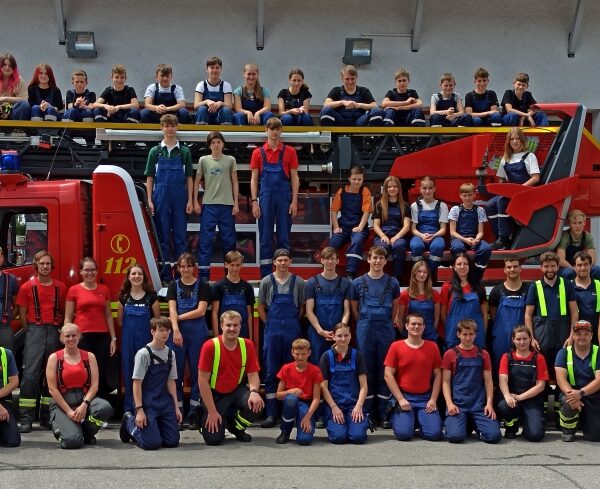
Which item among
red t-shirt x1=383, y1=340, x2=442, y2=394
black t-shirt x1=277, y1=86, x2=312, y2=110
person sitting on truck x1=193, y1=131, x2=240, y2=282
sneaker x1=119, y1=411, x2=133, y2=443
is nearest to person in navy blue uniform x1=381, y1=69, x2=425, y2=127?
black t-shirt x1=277, y1=86, x2=312, y2=110

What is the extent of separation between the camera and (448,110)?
11.0m

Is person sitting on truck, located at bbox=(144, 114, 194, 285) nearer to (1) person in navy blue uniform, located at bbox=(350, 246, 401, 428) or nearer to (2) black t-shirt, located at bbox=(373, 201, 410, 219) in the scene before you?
(2) black t-shirt, located at bbox=(373, 201, 410, 219)

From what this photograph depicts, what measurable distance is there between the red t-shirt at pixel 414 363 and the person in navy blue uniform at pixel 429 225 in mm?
1344

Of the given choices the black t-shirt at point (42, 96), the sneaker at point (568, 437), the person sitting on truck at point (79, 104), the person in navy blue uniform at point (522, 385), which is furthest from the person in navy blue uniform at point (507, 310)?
the black t-shirt at point (42, 96)

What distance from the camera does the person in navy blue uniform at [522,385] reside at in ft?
27.2

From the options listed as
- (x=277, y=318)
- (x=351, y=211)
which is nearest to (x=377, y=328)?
(x=277, y=318)

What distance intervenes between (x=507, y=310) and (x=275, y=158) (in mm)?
2891

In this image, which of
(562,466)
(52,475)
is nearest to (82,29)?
(52,475)

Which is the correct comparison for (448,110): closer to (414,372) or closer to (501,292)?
(501,292)

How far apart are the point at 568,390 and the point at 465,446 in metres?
1.15

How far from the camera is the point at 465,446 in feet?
26.0

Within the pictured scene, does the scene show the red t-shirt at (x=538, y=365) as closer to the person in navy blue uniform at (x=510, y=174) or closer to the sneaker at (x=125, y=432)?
the person in navy blue uniform at (x=510, y=174)

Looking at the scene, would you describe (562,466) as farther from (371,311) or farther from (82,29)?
(82,29)

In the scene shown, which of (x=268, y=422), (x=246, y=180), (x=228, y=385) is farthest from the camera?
(x=246, y=180)
